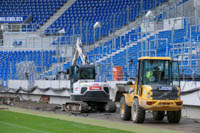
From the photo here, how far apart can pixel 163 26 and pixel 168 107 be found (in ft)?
43.8

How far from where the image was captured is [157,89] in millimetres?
16125

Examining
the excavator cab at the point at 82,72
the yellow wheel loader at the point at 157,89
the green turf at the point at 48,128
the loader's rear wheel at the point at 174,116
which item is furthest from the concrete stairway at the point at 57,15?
the loader's rear wheel at the point at 174,116

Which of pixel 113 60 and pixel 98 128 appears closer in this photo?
pixel 98 128

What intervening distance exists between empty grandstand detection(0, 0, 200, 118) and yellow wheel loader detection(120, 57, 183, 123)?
30.0 inches

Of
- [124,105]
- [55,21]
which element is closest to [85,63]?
[124,105]

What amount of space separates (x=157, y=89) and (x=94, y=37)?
1361 centimetres

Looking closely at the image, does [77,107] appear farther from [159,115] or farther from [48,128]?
[48,128]

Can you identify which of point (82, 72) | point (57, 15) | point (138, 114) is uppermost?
point (57, 15)

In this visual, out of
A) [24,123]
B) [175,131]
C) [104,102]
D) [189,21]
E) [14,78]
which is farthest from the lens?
[14,78]

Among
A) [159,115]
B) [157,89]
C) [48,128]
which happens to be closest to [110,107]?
[159,115]

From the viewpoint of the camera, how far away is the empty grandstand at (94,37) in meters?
24.0

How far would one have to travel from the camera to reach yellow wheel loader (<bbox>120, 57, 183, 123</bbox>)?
15992mm

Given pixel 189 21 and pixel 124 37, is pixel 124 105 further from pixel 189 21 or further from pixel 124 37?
pixel 124 37

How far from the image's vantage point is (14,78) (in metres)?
37.1
